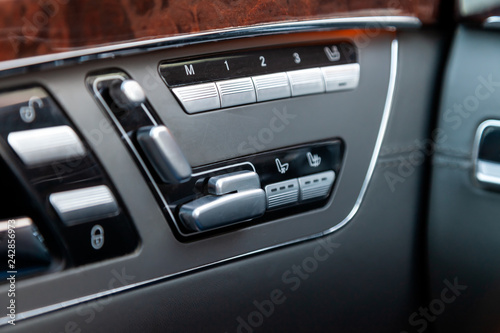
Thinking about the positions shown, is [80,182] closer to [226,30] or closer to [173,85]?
[173,85]

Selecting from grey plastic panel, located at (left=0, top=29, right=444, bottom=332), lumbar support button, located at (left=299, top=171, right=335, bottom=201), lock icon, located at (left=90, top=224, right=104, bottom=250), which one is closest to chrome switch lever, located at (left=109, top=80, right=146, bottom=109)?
grey plastic panel, located at (left=0, top=29, right=444, bottom=332)

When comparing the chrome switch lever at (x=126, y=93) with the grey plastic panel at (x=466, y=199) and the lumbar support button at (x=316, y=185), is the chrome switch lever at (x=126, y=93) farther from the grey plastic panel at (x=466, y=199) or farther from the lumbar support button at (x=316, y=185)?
the grey plastic panel at (x=466, y=199)

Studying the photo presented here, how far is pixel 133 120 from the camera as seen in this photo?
2.50 ft

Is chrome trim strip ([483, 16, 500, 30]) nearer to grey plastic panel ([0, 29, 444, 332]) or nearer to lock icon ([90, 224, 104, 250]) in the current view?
grey plastic panel ([0, 29, 444, 332])

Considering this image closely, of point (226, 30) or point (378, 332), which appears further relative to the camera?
point (378, 332)

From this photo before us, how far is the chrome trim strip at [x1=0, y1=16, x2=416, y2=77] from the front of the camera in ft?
2.18

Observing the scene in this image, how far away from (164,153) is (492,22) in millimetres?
616

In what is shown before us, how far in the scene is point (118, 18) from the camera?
70 cm

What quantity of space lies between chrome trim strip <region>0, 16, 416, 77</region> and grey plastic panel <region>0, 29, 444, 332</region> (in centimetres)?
2

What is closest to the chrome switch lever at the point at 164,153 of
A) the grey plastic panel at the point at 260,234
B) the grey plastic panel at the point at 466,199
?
the grey plastic panel at the point at 260,234

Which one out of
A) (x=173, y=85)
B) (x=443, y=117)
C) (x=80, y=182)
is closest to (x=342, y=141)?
(x=443, y=117)

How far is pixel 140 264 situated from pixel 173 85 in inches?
9.8

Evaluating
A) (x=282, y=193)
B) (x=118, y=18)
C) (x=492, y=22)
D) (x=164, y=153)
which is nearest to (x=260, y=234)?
(x=282, y=193)

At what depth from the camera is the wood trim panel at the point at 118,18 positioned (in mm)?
640
